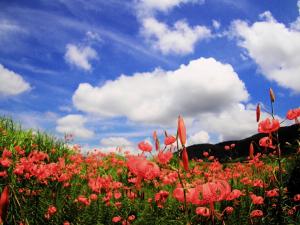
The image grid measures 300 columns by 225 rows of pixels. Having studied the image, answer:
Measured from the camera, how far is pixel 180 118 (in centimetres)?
238

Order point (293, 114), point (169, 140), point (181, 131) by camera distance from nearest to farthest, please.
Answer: point (181, 131), point (169, 140), point (293, 114)

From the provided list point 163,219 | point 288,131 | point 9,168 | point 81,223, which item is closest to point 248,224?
point 163,219

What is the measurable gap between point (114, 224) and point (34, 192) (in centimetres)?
144

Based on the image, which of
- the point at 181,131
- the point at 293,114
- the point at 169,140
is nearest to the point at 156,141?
the point at 169,140

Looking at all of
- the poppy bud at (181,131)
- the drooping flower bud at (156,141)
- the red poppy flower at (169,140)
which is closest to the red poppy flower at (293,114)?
the red poppy flower at (169,140)

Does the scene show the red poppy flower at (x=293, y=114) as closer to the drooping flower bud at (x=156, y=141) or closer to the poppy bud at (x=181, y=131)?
the drooping flower bud at (x=156, y=141)

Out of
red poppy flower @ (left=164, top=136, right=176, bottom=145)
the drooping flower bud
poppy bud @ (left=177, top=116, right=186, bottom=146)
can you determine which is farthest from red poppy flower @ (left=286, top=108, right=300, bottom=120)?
poppy bud @ (left=177, top=116, right=186, bottom=146)

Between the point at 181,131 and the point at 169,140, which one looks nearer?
the point at 181,131

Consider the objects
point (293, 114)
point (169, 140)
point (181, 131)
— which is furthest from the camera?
point (293, 114)

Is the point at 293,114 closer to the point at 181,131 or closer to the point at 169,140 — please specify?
the point at 169,140

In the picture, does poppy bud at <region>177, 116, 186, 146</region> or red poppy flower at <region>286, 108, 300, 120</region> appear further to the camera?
red poppy flower at <region>286, 108, 300, 120</region>

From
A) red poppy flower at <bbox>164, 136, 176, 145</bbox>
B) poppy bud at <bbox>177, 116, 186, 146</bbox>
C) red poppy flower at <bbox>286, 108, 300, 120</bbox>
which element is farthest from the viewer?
red poppy flower at <bbox>286, 108, 300, 120</bbox>

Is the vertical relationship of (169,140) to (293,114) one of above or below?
below

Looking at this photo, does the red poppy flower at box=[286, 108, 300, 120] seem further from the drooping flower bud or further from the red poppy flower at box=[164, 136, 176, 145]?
the drooping flower bud
